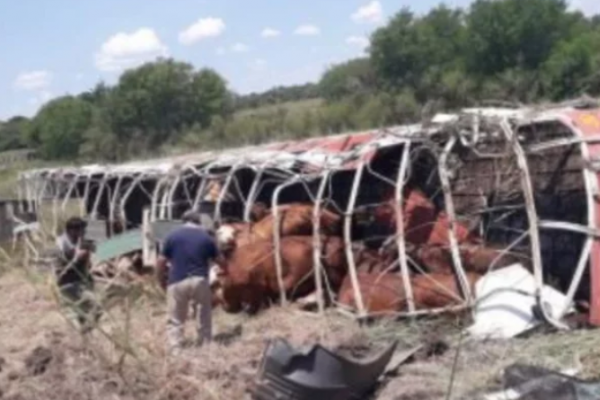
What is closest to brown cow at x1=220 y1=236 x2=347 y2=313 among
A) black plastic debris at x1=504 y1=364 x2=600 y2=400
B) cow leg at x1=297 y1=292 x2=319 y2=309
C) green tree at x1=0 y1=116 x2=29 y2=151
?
cow leg at x1=297 y1=292 x2=319 y2=309

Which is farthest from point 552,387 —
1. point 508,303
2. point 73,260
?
point 73,260

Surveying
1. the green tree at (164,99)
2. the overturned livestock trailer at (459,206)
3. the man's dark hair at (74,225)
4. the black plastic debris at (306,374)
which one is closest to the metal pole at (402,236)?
the overturned livestock trailer at (459,206)

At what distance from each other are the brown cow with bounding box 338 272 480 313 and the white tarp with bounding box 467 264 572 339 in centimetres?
29

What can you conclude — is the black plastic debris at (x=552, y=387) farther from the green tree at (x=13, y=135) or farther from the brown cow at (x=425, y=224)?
the green tree at (x=13, y=135)

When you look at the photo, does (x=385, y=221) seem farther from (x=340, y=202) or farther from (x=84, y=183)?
(x=84, y=183)

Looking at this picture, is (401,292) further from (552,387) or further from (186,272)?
(552,387)

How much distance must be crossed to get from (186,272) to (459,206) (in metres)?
3.11

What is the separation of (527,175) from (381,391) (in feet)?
9.27

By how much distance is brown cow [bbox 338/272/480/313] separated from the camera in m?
11.1

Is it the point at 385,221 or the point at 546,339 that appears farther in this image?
the point at 385,221

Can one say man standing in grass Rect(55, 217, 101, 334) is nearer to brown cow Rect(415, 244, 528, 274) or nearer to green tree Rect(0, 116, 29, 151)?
brown cow Rect(415, 244, 528, 274)

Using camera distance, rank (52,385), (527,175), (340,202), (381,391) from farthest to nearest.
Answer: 1. (340,202)
2. (527,175)
3. (52,385)
4. (381,391)

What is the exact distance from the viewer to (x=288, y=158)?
49.5ft

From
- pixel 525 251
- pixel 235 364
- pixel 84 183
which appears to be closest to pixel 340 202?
pixel 525 251
